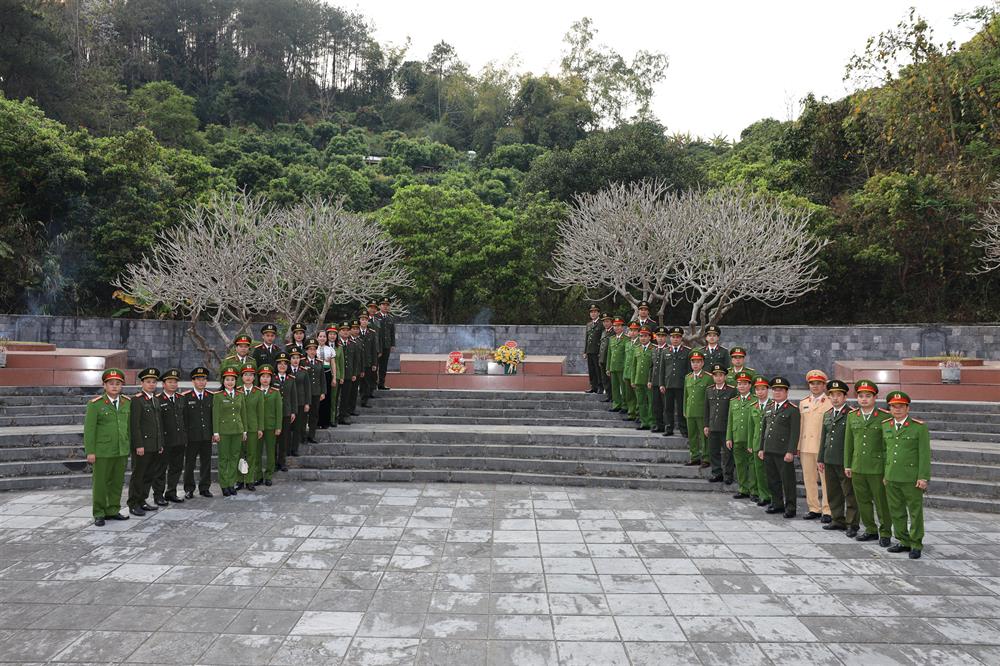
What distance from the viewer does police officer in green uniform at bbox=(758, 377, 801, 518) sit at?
7742 mm

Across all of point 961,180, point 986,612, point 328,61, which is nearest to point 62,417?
point 986,612

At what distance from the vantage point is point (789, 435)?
7.76 metres

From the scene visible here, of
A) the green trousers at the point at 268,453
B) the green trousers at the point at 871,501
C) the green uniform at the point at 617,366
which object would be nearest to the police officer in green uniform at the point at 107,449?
the green trousers at the point at 268,453

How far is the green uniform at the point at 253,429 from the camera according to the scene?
28.3 feet

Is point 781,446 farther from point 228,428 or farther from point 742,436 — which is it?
point 228,428

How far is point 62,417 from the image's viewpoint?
37.2 feet

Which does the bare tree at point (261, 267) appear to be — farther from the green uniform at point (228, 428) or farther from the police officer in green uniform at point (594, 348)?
the green uniform at point (228, 428)

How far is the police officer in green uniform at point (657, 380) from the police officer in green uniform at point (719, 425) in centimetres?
128

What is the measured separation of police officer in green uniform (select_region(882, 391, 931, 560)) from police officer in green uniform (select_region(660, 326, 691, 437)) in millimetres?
3669

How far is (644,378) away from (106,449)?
24.0ft

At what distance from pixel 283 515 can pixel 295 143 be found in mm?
38376

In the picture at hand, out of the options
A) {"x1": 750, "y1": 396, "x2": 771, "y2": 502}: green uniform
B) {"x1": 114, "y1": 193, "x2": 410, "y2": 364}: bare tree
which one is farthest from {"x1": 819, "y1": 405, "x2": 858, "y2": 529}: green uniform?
{"x1": 114, "y1": 193, "x2": 410, "y2": 364}: bare tree

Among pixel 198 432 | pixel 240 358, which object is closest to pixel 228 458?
pixel 198 432

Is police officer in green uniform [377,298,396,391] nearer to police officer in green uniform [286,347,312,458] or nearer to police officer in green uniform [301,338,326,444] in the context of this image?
police officer in green uniform [301,338,326,444]
